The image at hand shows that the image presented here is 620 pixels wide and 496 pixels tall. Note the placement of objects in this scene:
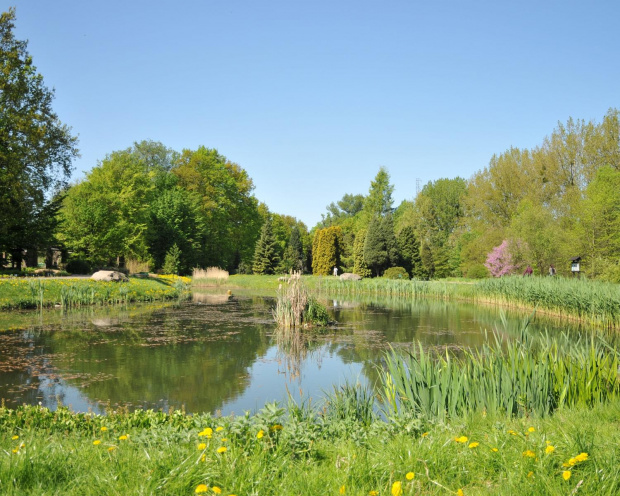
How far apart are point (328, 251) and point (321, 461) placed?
4248 cm

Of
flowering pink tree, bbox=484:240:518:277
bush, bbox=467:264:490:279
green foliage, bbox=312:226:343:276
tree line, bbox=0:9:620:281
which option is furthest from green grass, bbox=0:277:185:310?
green foliage, bbox=312:226:343:276

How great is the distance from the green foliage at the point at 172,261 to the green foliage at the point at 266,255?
7.29 m

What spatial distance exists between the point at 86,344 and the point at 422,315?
11.3m

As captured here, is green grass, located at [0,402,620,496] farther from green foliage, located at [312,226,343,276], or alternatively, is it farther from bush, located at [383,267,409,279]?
green foliage, located at [312,226,343,276]

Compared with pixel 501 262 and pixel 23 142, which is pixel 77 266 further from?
pixel 501 262

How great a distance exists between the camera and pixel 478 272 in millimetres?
34375

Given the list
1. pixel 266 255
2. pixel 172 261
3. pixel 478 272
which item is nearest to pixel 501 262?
pixel 478 272

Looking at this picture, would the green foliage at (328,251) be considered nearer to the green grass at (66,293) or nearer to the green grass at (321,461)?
the green grass at (66,293)

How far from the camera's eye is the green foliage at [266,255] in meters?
42.0

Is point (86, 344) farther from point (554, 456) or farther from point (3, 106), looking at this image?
point (3, 106)

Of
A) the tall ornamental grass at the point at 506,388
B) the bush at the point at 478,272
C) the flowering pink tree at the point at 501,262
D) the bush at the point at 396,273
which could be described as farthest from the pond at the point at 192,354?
the bush at the point at 478,272

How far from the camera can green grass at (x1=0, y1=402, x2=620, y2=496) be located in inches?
106

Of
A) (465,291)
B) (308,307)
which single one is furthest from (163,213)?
(308,307)

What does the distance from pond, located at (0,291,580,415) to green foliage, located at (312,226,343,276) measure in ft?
89.4
